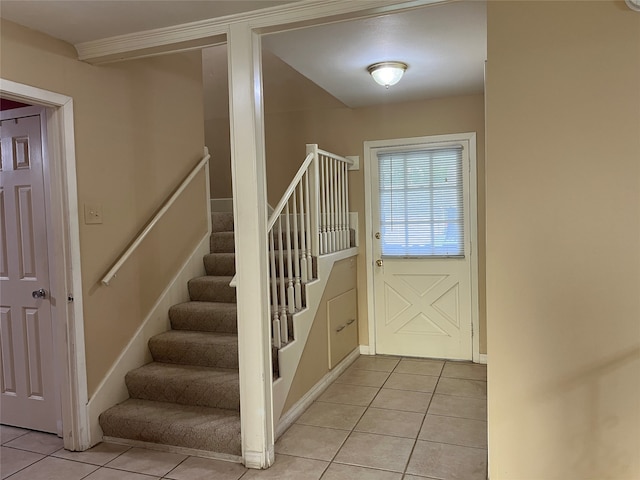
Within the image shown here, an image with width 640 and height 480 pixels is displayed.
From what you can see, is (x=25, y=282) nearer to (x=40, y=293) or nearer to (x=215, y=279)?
(x=40, y=293)

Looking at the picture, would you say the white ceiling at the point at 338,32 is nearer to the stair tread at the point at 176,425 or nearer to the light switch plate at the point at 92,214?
the light switch plate at the point at 92,214

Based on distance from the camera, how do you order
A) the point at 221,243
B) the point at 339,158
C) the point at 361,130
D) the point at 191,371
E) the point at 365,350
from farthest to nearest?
1. the point at 365,350
2. the point at 361,130
3. the point at 339,158
4. the point at 221,243
5. the point at 191,371

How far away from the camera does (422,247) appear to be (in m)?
4.27

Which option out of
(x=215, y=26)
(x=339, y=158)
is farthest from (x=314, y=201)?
(x=215, y=26)

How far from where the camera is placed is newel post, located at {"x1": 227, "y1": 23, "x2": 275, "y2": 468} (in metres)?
2.38

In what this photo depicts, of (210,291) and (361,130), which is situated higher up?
(361,130)

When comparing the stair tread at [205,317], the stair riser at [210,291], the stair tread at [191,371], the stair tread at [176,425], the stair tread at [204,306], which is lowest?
the stair tread at [176,425]

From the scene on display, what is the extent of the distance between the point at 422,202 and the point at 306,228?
130 centimetres

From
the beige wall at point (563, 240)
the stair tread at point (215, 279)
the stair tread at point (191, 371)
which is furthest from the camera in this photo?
the stair tread at point (215, 279)

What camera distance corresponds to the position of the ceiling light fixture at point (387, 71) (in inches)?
121

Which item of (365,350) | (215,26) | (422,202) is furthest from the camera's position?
(365,350)

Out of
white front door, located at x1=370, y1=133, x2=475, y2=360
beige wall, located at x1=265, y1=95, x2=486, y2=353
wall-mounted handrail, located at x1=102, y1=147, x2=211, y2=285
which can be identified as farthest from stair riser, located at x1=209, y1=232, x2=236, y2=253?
white front door, located at x1=370, y1=133, x2=475, y2=360

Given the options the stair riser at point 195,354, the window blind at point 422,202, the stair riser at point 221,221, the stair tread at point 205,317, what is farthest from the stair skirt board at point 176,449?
the window blind at point 422,202

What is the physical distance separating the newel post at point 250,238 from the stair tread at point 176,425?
150mm
